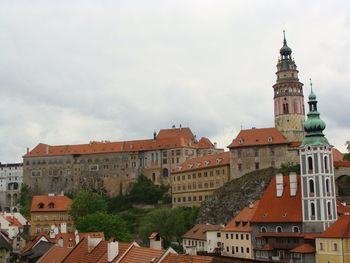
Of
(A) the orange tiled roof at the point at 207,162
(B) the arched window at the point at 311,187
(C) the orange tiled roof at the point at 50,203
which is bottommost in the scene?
(B) the arched window at the point at 311,187

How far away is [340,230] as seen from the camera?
44.7m

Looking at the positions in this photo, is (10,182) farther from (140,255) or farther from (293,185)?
(140,255)

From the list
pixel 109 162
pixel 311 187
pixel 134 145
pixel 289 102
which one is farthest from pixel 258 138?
pixel 109 162

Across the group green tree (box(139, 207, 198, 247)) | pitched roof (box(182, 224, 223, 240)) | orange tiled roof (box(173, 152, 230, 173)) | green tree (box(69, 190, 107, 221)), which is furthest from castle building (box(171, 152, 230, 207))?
pitched roof (box(182, 224, 223, 240))

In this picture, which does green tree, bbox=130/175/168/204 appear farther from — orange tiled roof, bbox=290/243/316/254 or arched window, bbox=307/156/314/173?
orange tiled roof, bbox=290/243/316/254

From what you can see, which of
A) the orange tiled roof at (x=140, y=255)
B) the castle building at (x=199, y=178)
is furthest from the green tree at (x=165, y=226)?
the orange tiled roof at (x=140, y=255)

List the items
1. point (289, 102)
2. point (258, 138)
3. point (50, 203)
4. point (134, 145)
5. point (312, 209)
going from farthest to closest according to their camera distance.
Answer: point (134, 145) < point (289, 102) < point (50, 203) < point (258, 138) < point (312, 209)

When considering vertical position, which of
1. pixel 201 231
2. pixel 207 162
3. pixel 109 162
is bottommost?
pixel 201 231

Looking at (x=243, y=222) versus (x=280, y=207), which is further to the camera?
(x=243, y=222)

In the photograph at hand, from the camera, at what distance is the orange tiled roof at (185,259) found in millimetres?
23109

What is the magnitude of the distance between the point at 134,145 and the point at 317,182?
221ft

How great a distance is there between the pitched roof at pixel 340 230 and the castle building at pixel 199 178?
40284mm

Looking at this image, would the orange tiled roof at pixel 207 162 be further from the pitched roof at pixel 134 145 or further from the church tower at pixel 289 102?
the pitched roof at pixel 134 145

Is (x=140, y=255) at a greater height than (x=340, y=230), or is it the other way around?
(x=340, y=230)
